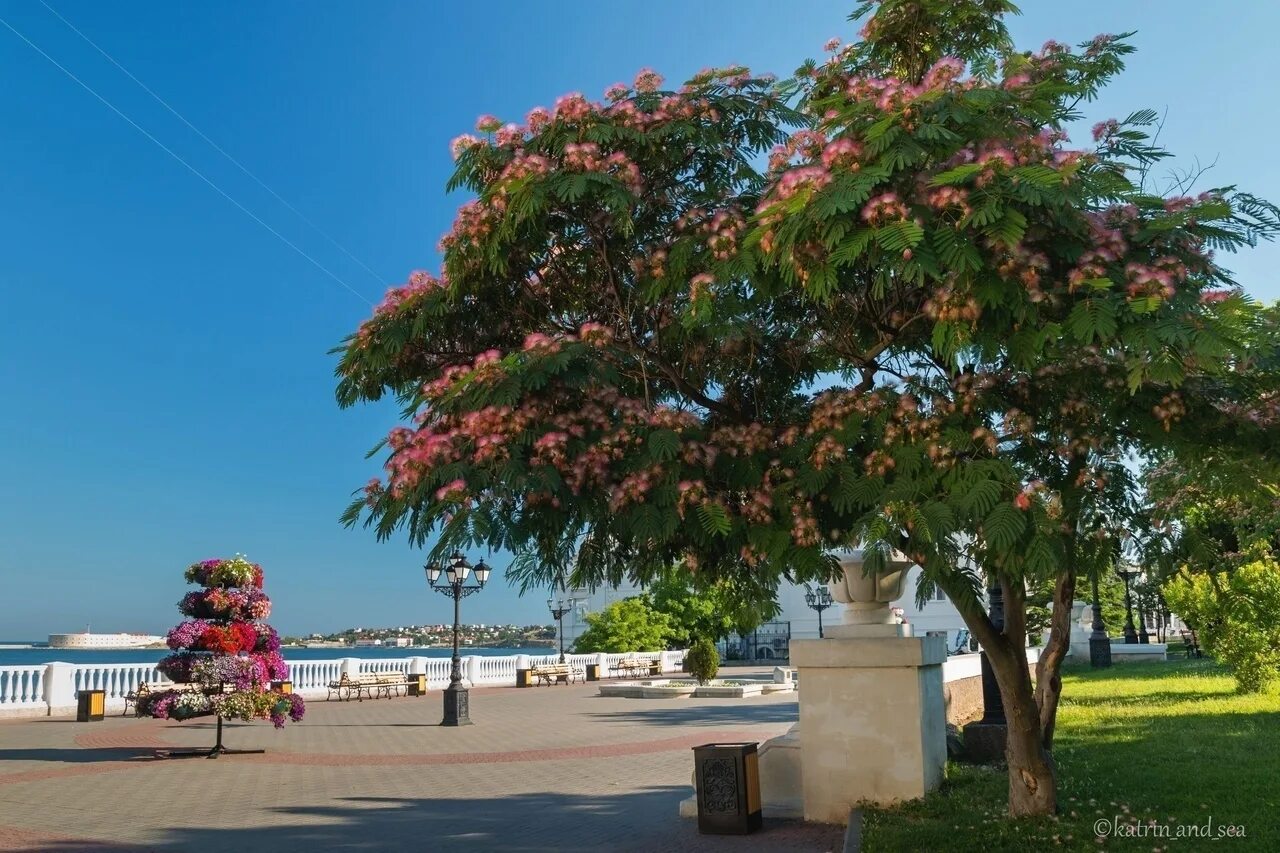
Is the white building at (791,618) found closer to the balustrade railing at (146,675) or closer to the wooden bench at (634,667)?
the balustrade railing at (146,675)

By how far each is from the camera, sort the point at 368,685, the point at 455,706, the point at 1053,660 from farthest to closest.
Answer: the point at 368,685, the point at 455,706, the point at 1053,660

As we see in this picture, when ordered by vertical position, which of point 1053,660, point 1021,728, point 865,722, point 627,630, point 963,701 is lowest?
point 627,630

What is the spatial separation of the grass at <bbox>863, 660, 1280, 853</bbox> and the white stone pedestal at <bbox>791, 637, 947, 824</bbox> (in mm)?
324

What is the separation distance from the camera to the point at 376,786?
13.9m

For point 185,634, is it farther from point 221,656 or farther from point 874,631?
point 874,631

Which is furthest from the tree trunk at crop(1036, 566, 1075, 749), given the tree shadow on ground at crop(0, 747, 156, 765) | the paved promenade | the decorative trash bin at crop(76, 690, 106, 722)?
the decorative trash bin at crop(76, 690, 106, 722)

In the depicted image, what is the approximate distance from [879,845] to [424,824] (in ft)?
17.8

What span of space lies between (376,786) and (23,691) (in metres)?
17.8

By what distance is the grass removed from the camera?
7.51 meters

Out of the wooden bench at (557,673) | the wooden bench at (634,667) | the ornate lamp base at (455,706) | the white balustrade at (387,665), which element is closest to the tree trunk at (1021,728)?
the ornate lamp base at (455,706)

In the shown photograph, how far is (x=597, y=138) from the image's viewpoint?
7000 millimetres

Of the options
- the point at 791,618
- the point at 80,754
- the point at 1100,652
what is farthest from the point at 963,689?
the point at 791,618

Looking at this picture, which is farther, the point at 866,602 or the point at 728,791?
the point at 866,602

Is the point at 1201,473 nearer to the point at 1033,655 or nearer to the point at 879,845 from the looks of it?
the point at 879,845
